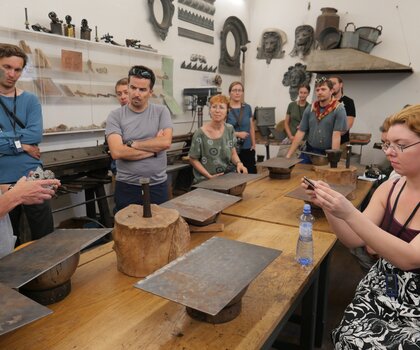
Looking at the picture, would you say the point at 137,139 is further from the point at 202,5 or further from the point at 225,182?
the point at 202,5

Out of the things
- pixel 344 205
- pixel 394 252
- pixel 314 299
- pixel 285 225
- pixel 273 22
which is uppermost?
pixel 273 22

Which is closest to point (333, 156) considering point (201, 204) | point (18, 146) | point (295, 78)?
point (201, 204)

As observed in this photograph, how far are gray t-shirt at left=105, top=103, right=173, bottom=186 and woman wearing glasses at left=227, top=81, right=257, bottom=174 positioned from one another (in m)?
1.77

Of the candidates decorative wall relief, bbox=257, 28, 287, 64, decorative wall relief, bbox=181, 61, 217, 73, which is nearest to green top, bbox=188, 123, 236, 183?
decorative wall relief, bbox=181, 61, 217, 73

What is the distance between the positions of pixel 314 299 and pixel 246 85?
536cm

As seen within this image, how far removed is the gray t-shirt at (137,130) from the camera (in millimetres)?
2213

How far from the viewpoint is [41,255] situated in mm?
1179

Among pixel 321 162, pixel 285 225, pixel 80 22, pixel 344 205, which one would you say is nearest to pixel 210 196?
pixel 285 225

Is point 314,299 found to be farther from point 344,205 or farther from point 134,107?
point 134,107

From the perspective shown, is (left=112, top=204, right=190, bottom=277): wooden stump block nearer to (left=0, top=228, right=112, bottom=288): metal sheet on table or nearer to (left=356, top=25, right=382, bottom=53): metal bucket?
(left=0, top=228, right=112, bottom=288): metal sheet on table

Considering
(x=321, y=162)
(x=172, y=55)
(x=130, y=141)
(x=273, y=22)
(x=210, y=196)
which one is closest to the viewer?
(x=210, y=196)

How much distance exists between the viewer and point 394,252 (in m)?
1.21

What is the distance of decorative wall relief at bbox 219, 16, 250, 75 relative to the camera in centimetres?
582

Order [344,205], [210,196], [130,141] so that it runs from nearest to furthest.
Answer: [344,205], [210,196], [130,141]
